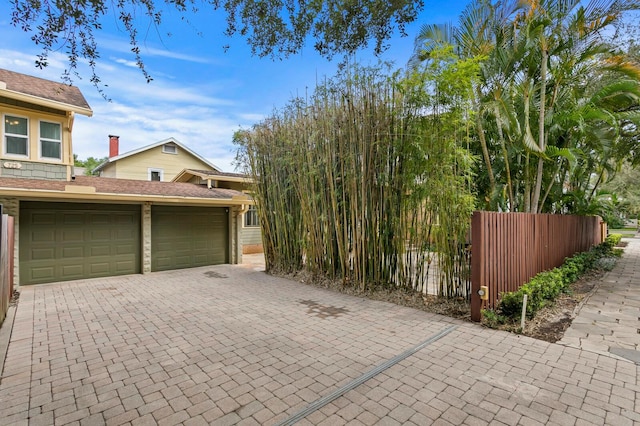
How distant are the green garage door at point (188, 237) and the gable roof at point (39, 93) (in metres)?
2.75

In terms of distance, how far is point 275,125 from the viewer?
22.3ft

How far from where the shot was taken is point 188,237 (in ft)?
27.4

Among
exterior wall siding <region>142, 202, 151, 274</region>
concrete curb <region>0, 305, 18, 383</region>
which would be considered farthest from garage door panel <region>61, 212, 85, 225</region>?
concrete curb <region>0, 305, 18, 383</region>

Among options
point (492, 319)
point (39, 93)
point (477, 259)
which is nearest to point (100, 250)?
Answer: point (39, 93)

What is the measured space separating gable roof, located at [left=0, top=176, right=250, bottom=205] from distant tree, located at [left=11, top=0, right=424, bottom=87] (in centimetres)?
537

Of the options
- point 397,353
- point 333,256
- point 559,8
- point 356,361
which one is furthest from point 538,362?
point 559,8

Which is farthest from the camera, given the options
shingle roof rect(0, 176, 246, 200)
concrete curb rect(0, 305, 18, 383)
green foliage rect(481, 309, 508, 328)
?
shingle roof rect(0, 176, 246, 200)

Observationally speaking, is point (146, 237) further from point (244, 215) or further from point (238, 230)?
point (244, 215)

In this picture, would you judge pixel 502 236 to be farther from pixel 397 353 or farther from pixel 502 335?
pixel 397 353

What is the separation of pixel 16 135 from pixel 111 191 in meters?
2.12

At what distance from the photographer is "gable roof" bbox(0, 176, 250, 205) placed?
582cm

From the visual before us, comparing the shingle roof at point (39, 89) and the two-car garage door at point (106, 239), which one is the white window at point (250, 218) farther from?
the shingle roof at point (39, 89)

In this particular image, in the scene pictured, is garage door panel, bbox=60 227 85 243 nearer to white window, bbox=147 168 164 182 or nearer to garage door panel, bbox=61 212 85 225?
garage door panel, bbox=61 212 85 225

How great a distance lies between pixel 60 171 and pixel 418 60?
25.3 feet
